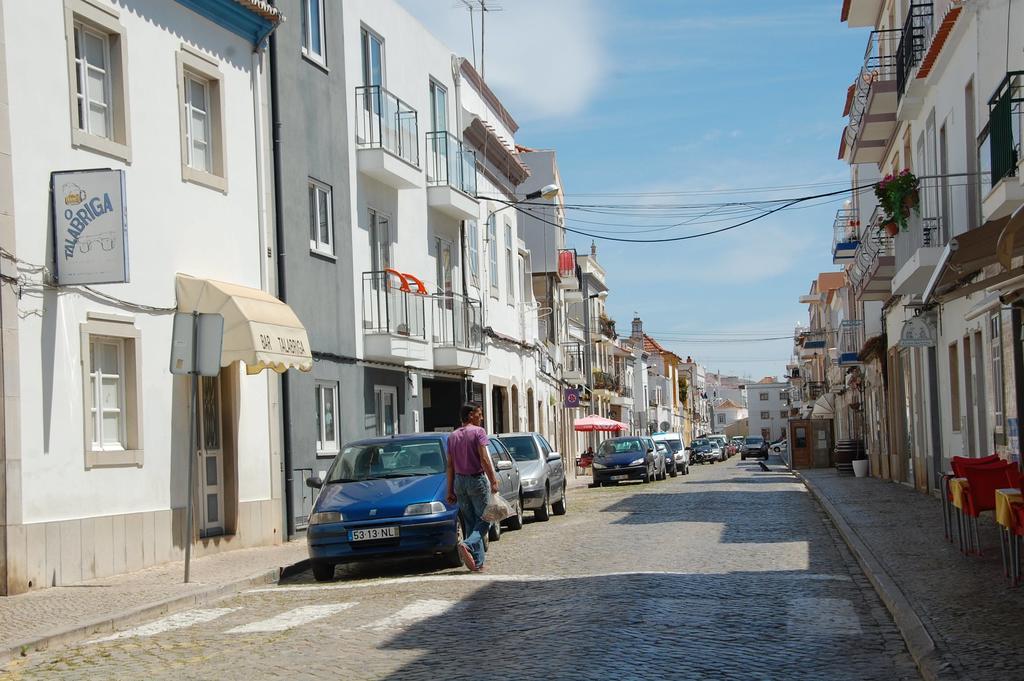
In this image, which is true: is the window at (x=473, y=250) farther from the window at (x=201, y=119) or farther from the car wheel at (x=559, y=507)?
the window at (x=201, y=119)

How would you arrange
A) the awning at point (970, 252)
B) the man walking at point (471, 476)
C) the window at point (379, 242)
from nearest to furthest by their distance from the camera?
the awning at point (970, 252) < the man walking at point (471, 476) < the window at point (379, 242)

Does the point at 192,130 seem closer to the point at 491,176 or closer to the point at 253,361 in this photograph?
the point at 253,361

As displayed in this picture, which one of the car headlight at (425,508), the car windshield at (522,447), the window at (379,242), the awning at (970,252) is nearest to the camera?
the awning at (970,252)

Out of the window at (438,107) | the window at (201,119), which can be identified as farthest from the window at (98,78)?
the window at (438,107)

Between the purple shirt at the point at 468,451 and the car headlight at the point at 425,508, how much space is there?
19.9 inches

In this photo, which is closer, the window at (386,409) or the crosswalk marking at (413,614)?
the crosswalk marking at (413,614)

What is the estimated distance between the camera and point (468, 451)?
14.5 m

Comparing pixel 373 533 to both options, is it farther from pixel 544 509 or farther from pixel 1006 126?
pixel 1006 126

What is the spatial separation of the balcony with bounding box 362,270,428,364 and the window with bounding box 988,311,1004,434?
35.4 ft

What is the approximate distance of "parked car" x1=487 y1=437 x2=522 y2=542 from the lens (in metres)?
18.3

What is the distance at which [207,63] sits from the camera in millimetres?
18375

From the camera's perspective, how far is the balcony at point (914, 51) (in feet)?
76.1

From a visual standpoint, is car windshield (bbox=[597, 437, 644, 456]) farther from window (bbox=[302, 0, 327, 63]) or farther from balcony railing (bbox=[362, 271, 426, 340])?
window (bbox=[302, 0, 327, 63])

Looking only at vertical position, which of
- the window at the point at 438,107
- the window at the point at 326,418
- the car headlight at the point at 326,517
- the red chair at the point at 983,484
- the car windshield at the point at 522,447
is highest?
the window at the point at 438,107
